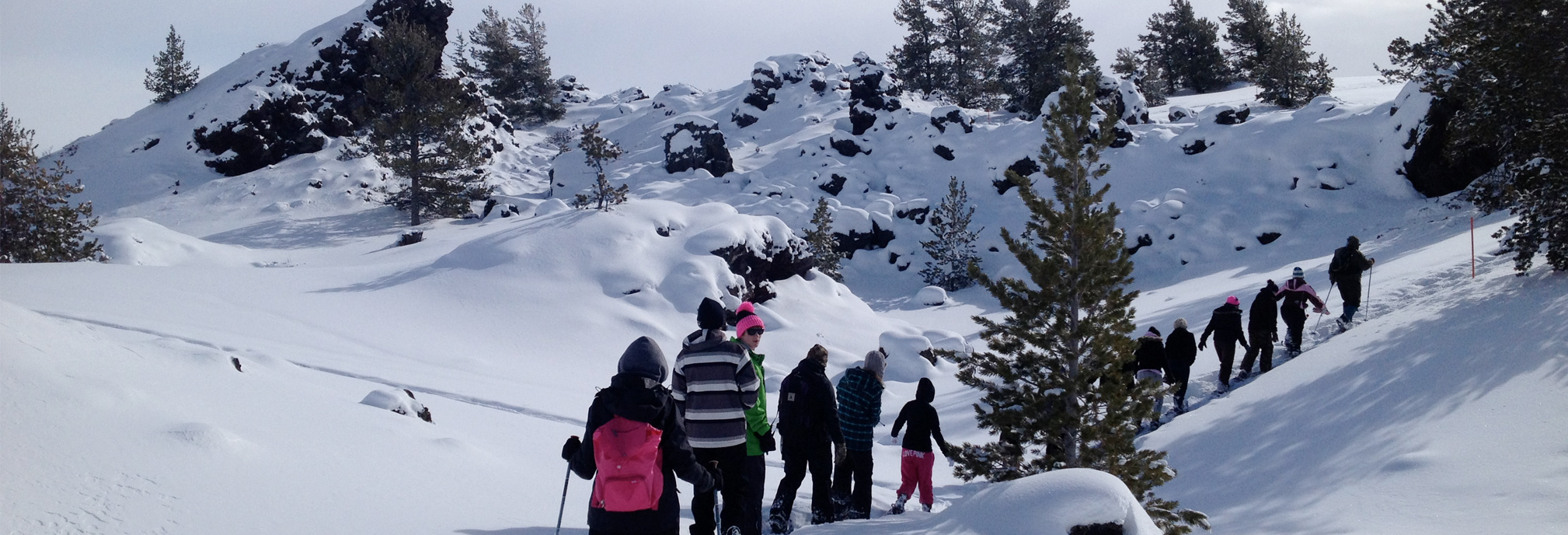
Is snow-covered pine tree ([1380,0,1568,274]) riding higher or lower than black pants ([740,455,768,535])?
higher

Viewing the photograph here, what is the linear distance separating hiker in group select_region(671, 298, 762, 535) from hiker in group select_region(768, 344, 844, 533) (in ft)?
3.38

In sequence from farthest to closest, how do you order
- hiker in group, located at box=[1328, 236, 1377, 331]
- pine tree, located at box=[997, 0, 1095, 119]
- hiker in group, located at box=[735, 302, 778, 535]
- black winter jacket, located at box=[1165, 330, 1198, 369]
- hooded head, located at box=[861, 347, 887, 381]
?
pine tree, located at box=[997, 0, 1095, 119], hiker in group, located at box=[1328, 236, 1377, 331], black winter jacket, located at box=[1165, 330, 1198, 369], hooded head, located at box=[861, 347, 887, 381], hiker in group, located at box=[735, 302, 778, 535]

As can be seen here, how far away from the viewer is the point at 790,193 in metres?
34.8

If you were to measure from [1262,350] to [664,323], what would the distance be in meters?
10.6

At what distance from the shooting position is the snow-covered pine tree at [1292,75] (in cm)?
3425

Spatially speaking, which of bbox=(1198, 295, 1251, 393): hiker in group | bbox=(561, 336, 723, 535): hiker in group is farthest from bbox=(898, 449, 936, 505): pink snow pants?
bbox=(1198, 295, 1251, 393): hiker in group

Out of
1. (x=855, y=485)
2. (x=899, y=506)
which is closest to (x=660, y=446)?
(x=855, y=485)

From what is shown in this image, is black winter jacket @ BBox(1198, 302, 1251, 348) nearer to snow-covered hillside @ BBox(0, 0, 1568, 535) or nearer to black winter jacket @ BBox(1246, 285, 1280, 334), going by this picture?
black winter jacket @ BBox(1246, 285, 1280, 334)

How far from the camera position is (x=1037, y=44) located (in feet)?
142

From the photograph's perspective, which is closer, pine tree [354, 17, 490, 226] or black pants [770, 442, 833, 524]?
black pants [770, 442, 833, 524]

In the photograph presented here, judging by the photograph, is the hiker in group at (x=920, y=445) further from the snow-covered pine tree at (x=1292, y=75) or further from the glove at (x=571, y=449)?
the snow-covered pine tree at (x=1292, y=75)

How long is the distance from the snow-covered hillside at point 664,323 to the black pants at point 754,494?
73 cm

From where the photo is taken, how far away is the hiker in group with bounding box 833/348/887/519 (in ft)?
22.2

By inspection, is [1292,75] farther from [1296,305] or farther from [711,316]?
[711,316]
